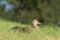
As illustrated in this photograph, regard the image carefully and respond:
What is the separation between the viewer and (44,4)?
73.0 feet

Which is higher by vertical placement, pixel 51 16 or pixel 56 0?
pixel 56 0

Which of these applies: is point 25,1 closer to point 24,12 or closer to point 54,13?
point 24,12

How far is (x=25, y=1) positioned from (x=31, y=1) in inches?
30.0

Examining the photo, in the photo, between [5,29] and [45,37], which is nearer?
[45,37]

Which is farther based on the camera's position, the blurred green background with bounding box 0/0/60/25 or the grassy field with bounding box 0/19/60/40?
the blurred green background with bounding box 0/0/60/25

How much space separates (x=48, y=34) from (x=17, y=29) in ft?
3.75

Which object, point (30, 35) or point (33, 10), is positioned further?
point (33, 10)

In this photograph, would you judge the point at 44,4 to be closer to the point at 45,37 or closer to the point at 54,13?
the point at 54,13

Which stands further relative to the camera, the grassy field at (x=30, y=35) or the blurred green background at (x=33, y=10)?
the blurred green background at (x=33, y=10)

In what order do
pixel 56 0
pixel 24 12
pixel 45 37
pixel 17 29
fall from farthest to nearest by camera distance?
pixel 24 12 → pixel 56 0 → pixel 17 29 → pixel 45 37

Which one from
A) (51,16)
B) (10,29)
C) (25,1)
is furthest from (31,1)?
(10,29)

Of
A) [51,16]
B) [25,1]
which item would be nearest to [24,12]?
[25,1]

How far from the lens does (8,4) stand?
2436cm

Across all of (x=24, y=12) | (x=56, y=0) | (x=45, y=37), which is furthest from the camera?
(x=24, y=12)
